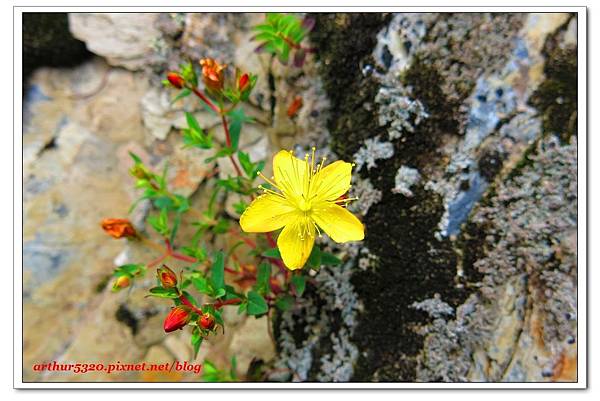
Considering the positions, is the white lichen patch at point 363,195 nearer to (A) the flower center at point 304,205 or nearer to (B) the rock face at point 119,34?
(A) the flower center at point 304,205

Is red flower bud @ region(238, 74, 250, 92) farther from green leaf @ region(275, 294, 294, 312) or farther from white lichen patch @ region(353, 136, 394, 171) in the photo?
green leaf @ region(275, 294, 294, 312)

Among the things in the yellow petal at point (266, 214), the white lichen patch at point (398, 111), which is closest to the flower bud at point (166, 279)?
Answer: the yellow petal at point (266, 214)

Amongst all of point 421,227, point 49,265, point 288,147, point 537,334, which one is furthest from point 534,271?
point 49,265

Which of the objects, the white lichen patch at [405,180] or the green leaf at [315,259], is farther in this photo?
the white lichen patch at [405,180]

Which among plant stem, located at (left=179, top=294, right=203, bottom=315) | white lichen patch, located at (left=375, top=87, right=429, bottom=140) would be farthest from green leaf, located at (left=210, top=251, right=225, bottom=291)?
white lichen patch, located at (left=375, top=87, right=429, bottom=140)

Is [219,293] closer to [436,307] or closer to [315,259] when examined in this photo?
[315,259]

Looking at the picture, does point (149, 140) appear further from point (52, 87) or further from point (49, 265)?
point (49, 265)
